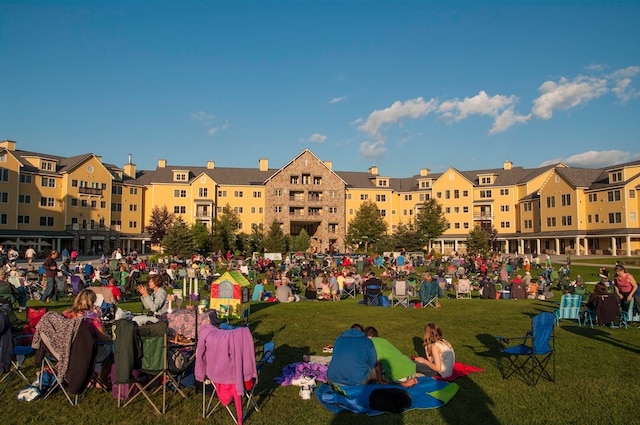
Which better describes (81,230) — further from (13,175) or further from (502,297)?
(502,297)

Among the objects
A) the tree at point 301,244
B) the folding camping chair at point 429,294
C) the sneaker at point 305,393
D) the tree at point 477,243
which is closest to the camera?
the sneaker at point 305,393

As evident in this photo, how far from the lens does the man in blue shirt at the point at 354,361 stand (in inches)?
316

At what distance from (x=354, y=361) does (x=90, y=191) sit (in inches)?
2440

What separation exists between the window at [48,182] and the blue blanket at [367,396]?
60.9 meters

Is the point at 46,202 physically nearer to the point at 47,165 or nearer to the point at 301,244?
the point at 47,165

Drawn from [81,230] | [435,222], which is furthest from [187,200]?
[435,222]

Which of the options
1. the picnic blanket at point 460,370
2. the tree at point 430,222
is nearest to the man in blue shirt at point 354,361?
the picnic blanket at point 460,370

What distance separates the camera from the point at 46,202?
58500mm

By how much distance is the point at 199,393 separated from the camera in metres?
8.13

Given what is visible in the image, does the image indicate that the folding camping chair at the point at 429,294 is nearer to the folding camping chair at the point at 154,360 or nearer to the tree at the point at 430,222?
the folding camping chair at the point at 154,360

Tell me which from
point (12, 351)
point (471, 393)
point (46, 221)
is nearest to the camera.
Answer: point (471, 393)

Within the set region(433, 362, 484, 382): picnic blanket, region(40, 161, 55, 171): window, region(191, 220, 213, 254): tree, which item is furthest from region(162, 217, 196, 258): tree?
Answer: region(433, 362, 484, 382): picnic blanket

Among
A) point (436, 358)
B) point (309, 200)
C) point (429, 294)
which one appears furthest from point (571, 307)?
point (309, 200)

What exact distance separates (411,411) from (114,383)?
15.2 feet
